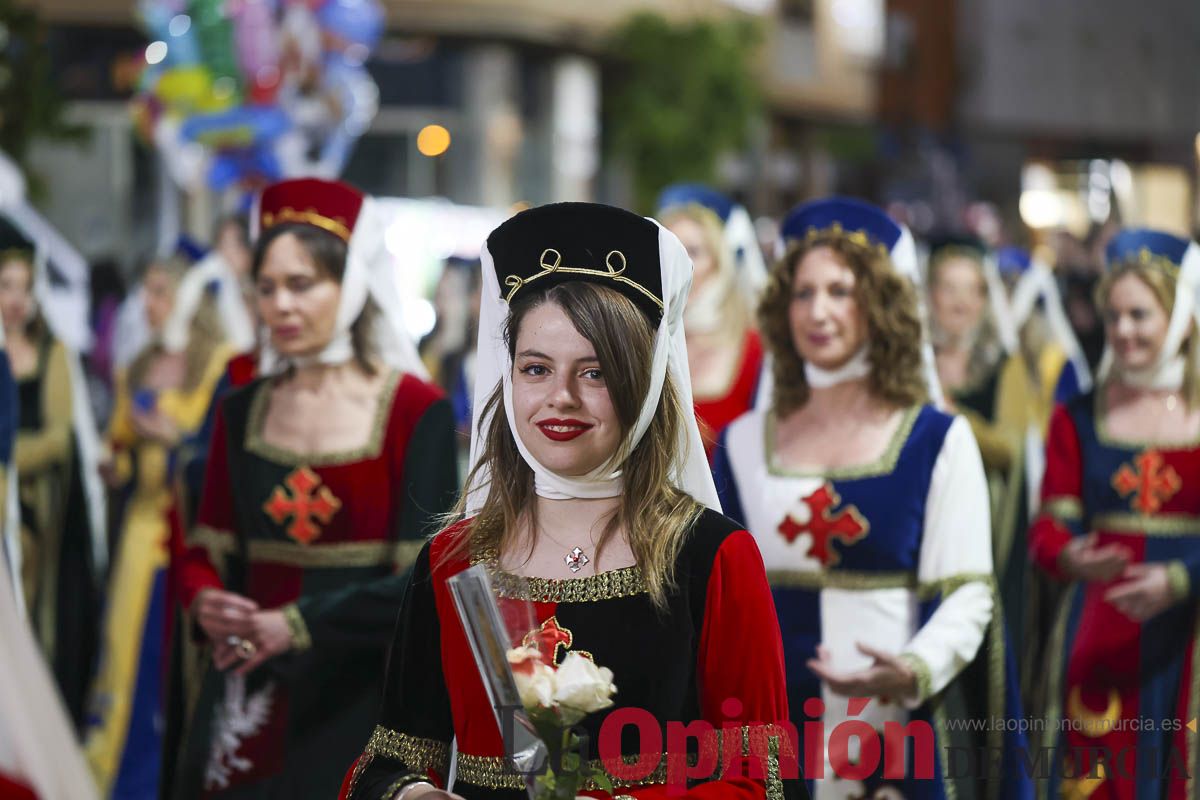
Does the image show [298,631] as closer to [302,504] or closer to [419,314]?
[302,504]

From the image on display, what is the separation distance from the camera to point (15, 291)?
24.0 feet

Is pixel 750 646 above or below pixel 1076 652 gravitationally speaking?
above

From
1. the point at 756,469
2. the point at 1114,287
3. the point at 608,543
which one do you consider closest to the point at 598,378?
the point at 608,543

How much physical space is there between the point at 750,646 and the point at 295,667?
6.78 feet

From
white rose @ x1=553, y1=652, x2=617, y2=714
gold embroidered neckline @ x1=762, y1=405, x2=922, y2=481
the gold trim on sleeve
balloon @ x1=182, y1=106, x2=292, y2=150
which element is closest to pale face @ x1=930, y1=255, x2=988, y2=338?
gold embroidered neckline @ x1=762, y1=405, x2=922, y2=481

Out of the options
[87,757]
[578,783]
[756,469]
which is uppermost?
[756,469]

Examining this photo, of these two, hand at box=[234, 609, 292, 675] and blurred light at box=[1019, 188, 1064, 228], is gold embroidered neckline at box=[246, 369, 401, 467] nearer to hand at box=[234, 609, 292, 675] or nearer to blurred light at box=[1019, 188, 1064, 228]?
hand at box=[234, 609, 292, 675]

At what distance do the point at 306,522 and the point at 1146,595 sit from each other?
93.6 inches

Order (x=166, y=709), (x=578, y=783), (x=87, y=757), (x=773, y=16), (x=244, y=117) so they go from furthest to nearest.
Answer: (x=773, y=16), (x=244, y=117), (x=87, y=757), (x=166, y=709), (x=578, y=783)

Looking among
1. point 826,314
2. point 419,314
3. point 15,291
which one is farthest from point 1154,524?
point 419,314

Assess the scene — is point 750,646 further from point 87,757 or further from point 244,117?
point 244,117

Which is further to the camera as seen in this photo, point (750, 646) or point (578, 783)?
point (750, 646)

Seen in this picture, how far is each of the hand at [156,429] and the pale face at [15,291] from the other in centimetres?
65

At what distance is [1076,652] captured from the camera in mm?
5730
